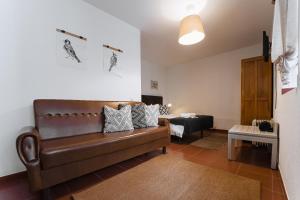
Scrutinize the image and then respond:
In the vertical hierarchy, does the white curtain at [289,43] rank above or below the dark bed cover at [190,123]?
above

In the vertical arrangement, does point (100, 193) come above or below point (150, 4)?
below

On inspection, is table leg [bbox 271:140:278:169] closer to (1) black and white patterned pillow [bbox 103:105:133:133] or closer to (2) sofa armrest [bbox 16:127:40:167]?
(1) black and white patterned pillow [bbox 103:105:133:133]

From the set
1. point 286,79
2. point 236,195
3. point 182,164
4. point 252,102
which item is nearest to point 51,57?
point 182,164

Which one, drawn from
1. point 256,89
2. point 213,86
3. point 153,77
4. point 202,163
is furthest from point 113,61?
point 213,86

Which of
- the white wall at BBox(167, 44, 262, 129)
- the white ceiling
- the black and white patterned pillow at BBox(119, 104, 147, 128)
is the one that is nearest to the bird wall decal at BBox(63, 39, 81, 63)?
the white ceiling

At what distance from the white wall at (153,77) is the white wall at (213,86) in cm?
36

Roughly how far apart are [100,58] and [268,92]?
3.67m

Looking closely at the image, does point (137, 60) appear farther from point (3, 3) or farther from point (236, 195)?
point (236, 195)

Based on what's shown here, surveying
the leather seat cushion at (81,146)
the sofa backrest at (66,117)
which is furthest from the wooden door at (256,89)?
the sofa backrest at (66,117)

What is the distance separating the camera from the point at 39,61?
2037mm

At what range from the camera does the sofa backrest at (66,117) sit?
1861 millimetres

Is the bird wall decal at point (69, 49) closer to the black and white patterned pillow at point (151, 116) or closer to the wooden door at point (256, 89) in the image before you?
the black and white patterned pillow at point (151, 116)

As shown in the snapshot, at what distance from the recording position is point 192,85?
5.43 metres

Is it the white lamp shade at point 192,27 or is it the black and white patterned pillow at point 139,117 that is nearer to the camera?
the white lamp shade at point 192,27
